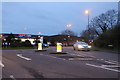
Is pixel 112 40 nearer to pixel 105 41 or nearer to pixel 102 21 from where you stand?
pixel 105 41

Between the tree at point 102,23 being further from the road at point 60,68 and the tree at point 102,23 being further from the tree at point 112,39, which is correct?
the road at point 60,68

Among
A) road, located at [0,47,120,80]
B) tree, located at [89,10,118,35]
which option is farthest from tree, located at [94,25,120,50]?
road, located at [0,47,120,80]

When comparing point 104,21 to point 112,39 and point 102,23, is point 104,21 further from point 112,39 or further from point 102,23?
point 112,39

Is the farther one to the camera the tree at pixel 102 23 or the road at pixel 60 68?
the tree at pixel 102 23

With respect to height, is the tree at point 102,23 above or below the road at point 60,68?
above

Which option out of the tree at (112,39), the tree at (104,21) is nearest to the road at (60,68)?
the tree at (112,39)

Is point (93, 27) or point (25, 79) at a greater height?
point (93, 27)

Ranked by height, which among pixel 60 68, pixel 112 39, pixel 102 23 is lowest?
pixel 60 68

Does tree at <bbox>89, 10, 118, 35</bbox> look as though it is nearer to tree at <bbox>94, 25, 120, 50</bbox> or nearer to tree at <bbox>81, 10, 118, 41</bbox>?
tree at <bbox>81, 10, 118, 41</bbox>

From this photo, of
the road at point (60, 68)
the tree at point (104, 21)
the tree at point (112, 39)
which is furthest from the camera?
the tree at point (104, 21)

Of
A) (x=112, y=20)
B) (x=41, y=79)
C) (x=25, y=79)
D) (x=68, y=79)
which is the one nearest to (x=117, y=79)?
(x=68, y=79)

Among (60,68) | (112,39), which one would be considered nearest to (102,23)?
(112,39)

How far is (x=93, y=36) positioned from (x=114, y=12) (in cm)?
913

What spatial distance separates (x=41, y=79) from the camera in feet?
21.2
